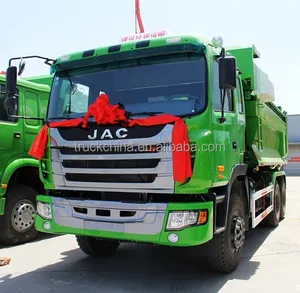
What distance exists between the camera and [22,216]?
634cm

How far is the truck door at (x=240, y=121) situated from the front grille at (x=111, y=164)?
148 cm

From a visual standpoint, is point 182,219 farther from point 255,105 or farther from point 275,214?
point 275,214

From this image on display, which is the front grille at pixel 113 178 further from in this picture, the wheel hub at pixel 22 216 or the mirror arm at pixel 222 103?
the wheel hub at pixel 22 216

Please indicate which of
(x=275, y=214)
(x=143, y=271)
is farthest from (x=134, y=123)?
(x=275, y=214)

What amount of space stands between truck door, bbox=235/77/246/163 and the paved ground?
4.82ft

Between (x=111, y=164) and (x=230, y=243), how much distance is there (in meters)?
1.71

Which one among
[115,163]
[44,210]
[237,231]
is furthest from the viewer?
[237,231]

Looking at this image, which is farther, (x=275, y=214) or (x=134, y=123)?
(x=275, y=214)

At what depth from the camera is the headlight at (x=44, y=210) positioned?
4332 millimetres

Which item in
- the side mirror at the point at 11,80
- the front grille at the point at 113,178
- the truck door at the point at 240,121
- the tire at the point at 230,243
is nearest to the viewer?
the front grille at the point at 113,178

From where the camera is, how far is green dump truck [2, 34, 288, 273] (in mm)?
3723

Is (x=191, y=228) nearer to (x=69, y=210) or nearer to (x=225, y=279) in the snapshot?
(x=225, y=279)

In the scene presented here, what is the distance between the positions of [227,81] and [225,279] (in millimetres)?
2277

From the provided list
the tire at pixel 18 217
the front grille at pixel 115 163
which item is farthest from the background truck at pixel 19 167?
the front grille at pixel 115 163
